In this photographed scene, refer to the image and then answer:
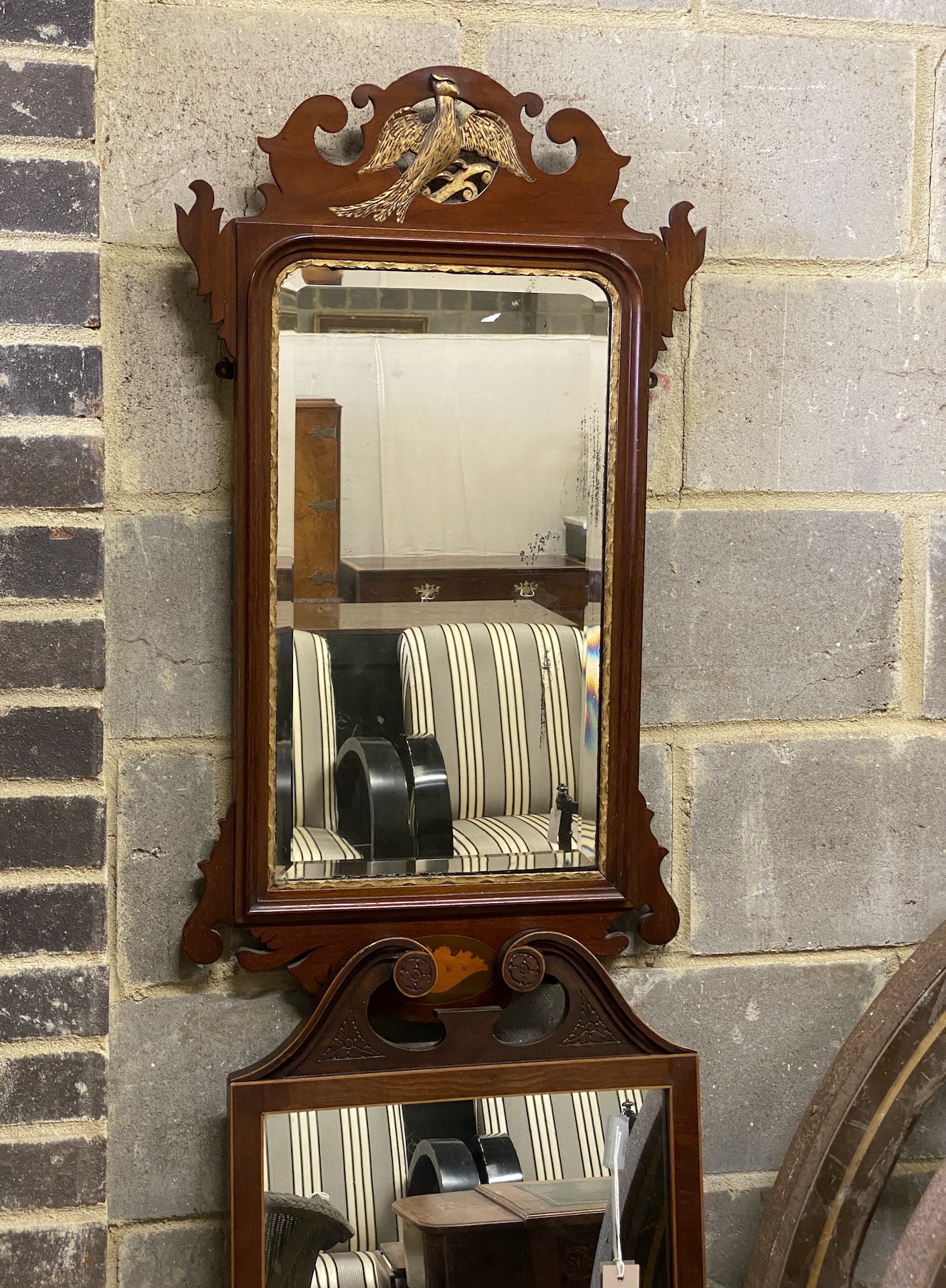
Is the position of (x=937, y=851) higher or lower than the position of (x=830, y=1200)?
higher

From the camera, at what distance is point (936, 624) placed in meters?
1.34

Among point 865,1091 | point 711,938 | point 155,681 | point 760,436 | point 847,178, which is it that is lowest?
point 865,1091

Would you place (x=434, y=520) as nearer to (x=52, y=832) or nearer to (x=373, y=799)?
(x=373, y=799)

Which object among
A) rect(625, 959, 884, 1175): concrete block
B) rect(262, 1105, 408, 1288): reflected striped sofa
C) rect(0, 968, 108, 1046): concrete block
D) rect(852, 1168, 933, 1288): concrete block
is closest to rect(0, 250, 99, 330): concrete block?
rect(0, 968, 108, 1046): concrete block

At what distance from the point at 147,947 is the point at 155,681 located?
272 millimetres

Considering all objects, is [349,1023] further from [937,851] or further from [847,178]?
[847,178]

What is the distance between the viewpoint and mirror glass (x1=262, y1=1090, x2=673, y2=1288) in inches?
46.1

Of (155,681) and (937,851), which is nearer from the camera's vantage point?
(155,681)

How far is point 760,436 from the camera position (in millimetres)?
1283

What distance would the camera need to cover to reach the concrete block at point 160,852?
1.20 meters

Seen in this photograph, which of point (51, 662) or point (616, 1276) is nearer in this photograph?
point (51, 662)

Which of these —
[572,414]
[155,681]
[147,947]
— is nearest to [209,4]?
[572,414]

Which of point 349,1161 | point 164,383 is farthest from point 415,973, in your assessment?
point 164,383

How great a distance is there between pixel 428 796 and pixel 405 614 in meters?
0.18
